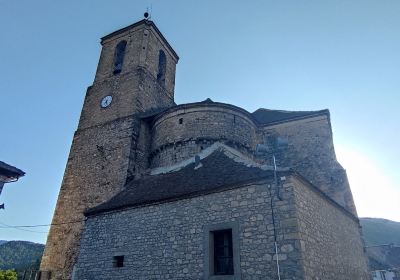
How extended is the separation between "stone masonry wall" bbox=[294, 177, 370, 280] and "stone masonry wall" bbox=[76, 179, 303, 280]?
0.45 metres

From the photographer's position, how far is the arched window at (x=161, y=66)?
18906mm

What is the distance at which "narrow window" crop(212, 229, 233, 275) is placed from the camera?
23.3 ft

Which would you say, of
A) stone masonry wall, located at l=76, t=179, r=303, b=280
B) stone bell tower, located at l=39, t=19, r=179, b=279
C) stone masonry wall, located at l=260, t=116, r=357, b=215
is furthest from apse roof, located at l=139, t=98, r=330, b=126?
stone masonry wall, located at l=76, t=179, r=303, b=280

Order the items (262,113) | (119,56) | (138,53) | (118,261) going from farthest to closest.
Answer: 1. (119,56)
2. (262,113)
3. (138,53)
4. (118,261)

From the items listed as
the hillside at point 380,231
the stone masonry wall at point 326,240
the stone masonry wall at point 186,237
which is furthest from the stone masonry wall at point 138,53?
the hillside at point 380,231

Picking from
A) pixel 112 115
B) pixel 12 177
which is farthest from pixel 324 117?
pixel 12 177

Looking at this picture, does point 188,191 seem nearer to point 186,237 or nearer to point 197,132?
point 186,237

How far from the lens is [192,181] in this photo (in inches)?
347

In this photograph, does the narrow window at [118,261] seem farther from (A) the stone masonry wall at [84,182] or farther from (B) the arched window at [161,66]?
(B) the arched window at [161,66]

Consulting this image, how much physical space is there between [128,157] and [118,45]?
9010 mm

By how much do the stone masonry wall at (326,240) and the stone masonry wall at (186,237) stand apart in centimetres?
45

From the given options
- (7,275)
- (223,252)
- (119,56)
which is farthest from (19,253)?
(223,252)

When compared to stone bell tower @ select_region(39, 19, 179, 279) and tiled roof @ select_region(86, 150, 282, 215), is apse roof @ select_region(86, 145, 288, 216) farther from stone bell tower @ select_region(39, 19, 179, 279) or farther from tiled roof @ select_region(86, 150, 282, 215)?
stone bell tower @ select_region(39, 19, 179, 279)

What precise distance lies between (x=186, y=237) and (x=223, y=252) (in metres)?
1.04
